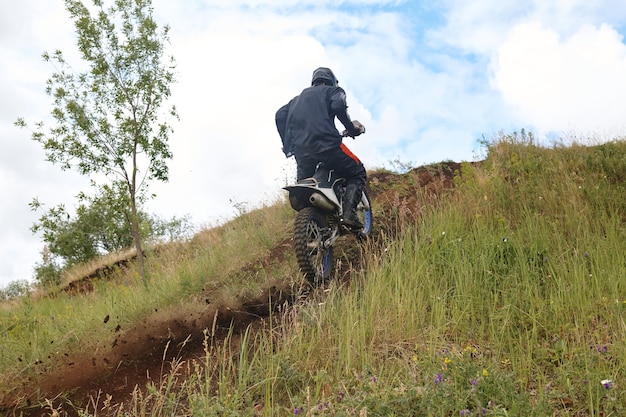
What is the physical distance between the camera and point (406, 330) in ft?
14.3

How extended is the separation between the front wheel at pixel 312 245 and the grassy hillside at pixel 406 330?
9.2 inches

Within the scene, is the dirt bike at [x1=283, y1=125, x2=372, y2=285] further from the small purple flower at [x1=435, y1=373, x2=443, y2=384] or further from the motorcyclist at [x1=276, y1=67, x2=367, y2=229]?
the small purple flower at [x1=435, y1=373, x2=443, y2=384]

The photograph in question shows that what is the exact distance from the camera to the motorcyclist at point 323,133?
6.13 meters

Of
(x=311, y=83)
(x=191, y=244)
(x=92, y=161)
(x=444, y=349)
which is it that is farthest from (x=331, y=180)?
(x=191, y=244)

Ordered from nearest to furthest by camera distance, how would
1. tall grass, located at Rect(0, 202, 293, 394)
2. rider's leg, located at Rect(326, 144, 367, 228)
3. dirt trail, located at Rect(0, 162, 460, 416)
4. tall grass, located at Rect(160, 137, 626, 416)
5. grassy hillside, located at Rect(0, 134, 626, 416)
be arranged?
tall grass, located at Rect(160, 137, 626, 416) < grassy hillside, located at Rect(0, 134, 626, 416) < dirt trail, located at Rect(0, 162, 460, 416) < tall grass, located at Rect(0, 202, 293, 394) < rider's leg, located at Rect(326, 144, 367, 228)

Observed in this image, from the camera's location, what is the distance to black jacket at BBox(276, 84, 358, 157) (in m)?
6.11

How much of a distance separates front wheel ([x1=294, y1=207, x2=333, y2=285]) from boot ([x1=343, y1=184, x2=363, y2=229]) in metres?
0.39

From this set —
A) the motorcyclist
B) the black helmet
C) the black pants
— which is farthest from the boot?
the black helmet

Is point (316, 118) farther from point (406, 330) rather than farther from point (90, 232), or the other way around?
point (90, 232)

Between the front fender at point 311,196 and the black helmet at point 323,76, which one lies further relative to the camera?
the black helmet at point 323,76

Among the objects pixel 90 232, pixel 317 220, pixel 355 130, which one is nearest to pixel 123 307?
pixel 317 220

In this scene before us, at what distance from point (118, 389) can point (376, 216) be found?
6.11 meters

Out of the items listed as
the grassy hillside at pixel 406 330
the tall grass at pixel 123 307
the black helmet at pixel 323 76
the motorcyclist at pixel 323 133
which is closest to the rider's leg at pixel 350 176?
the motorcyclist at pixel 323 133

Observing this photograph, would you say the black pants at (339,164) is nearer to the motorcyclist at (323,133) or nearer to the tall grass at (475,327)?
the motorcyclist at (323,133)
